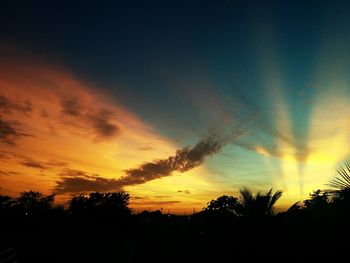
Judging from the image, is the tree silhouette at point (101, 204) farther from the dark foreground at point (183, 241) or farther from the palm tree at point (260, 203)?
the palm tree at point (260, 203)

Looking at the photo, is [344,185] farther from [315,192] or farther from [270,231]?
[315,192]

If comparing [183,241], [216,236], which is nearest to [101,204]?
[183,241]

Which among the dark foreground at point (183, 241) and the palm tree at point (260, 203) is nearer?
the dark foreground at point (183, 241)

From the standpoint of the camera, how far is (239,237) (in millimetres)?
13008

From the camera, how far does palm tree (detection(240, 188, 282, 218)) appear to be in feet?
42.6

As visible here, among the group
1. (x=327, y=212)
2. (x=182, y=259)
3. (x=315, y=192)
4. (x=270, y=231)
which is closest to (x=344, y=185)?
(x=327, y=212)

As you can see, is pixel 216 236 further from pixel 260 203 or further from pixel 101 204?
pixel 101 204

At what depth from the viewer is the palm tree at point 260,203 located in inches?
511

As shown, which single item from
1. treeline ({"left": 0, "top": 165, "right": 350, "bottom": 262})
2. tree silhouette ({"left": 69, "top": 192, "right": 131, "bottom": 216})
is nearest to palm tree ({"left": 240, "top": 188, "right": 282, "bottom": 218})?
treeline ({"left": 0, "top": 165, "right": 350, "bottom": 262})

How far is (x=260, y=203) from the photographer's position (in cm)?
1302

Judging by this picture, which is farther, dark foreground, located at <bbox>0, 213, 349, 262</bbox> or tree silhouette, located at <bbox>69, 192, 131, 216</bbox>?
tree silhouette, located at <bbox>69, 192, 131, 216</bbox>

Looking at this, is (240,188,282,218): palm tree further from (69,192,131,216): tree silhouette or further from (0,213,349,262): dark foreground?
(69,192,131,216): tree silhouette

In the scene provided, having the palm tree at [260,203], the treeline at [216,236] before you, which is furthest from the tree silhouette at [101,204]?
the palm tree at [260,203]

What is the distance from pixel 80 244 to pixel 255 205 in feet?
43.2
